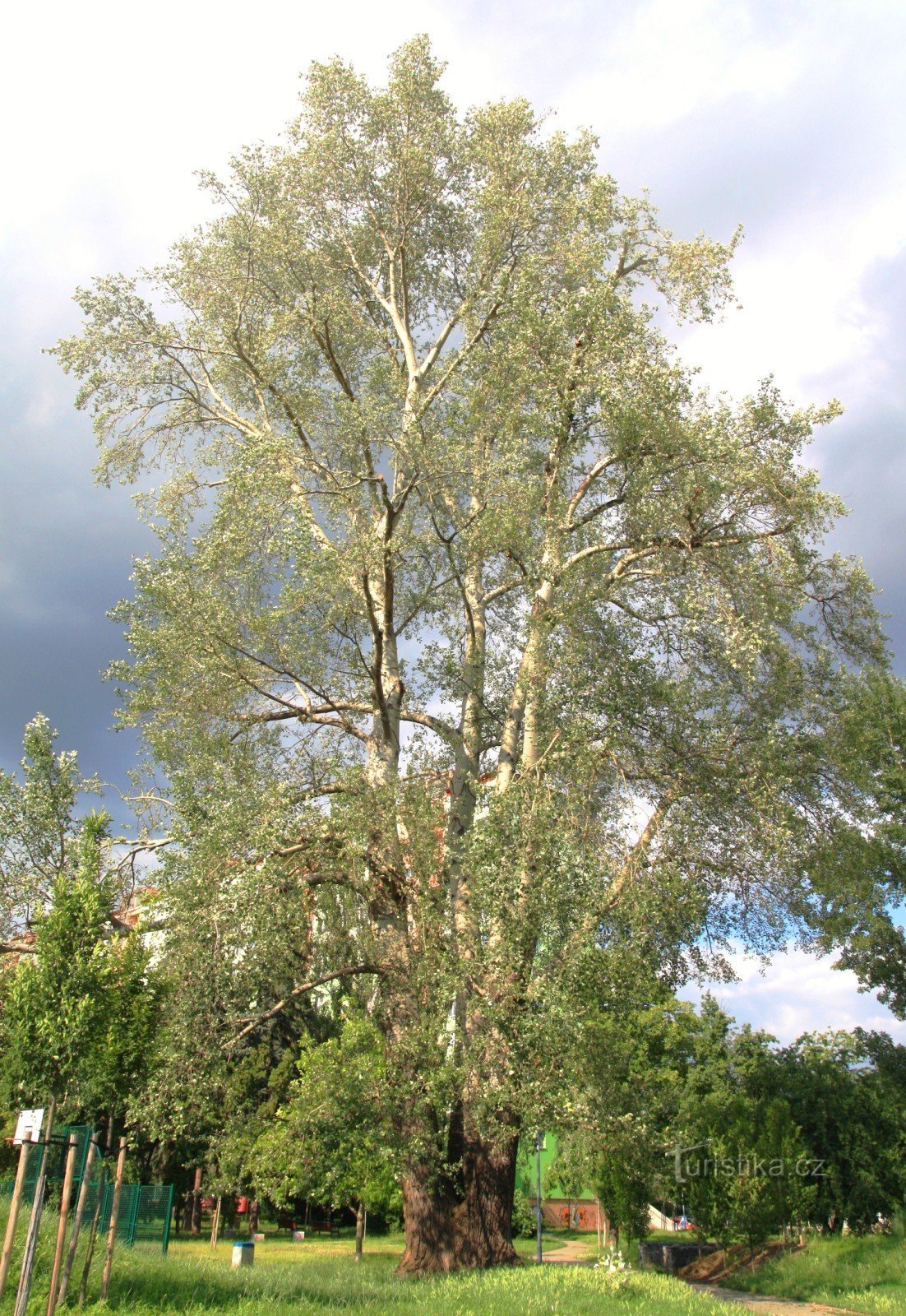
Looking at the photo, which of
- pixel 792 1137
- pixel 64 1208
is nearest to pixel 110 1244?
pixel 64 1208

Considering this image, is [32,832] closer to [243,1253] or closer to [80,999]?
[80,999]

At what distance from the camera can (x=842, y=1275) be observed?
65.8ft

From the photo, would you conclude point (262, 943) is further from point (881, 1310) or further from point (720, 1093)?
point (720, 1093)

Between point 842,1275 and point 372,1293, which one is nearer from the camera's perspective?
point 372,1293

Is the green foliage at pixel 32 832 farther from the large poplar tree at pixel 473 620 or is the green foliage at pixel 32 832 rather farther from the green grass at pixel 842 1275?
the green grass at pixel 842 1275

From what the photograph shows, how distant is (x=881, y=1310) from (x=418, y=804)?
11475mm

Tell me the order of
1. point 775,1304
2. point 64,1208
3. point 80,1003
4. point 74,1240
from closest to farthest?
point 64,1208 < point 74,1240 < point 80,1003 < point 775,1304

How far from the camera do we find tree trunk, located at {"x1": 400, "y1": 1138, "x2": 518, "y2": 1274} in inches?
561

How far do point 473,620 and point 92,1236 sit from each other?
36.4 feet

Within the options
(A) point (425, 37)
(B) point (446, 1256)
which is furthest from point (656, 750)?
(A) point (425, 37)

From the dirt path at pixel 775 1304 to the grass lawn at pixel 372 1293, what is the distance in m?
2.37

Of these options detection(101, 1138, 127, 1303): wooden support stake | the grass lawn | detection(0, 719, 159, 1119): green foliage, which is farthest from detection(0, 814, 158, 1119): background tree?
the grass lawn

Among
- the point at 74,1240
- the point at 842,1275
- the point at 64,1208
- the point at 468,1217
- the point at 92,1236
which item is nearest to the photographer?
the point at 64,1208

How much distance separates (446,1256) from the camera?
563 inches
